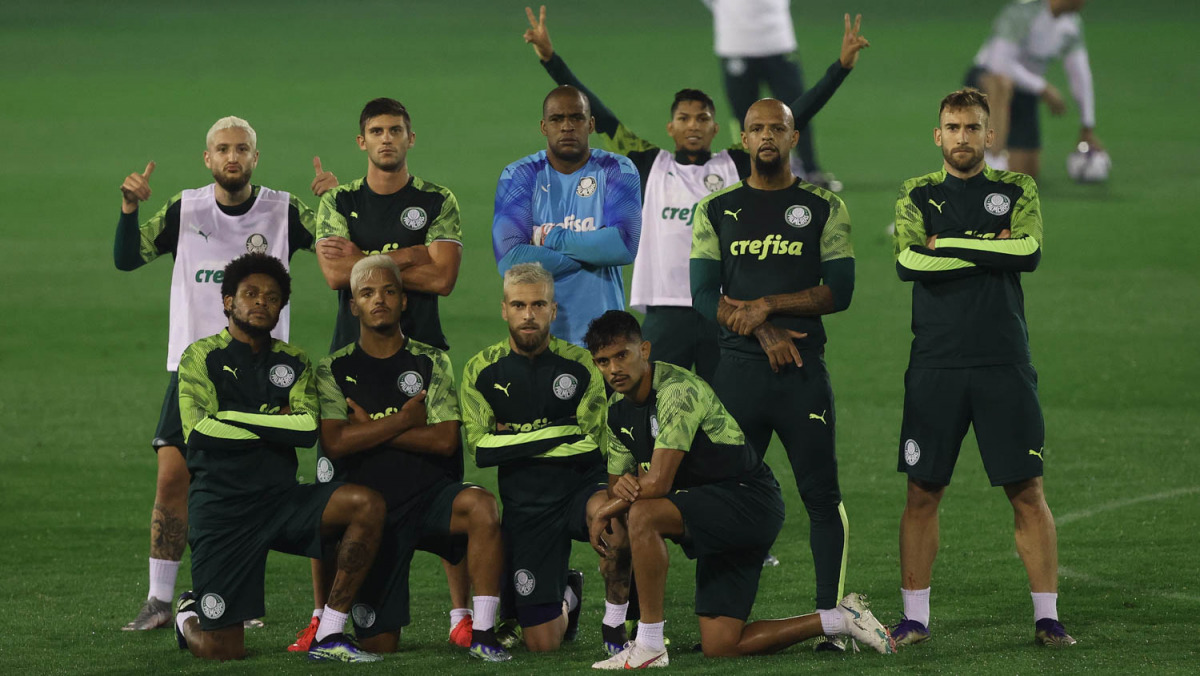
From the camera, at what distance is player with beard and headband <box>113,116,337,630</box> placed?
7.80 meters

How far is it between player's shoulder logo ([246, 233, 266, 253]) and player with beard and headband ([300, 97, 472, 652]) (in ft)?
1.09

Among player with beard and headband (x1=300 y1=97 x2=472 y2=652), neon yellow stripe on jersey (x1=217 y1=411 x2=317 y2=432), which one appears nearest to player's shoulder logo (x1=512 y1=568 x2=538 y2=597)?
player with beard and headband (x1=300 y1=97 x2=472 y2=652)

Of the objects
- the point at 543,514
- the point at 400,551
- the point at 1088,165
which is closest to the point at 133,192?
the point at 400,551

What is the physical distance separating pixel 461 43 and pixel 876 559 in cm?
2160

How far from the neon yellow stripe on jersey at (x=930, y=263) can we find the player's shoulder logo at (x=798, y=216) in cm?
40

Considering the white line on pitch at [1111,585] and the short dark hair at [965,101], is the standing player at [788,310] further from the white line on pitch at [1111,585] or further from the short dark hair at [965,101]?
the white line on pitch at [1111,585]

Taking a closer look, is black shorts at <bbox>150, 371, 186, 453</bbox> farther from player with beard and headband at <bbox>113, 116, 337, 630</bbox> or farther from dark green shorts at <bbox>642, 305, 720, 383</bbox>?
Answer: dark green shorts at <bbox>642, 305, 720, 383</bbox>

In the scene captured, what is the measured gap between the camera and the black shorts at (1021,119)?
1814 cm

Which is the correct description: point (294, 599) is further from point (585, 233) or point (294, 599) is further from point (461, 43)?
point (461, 43)

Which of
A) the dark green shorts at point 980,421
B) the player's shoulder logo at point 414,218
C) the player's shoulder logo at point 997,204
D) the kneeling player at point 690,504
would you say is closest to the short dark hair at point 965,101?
the player's shoulder logo at point 997,204

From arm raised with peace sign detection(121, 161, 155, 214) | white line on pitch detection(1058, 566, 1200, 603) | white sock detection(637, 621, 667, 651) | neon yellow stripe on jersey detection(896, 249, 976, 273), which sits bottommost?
white line on pitch detection(1058, 566, 1200, 603)

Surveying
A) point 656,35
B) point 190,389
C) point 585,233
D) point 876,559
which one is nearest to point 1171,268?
point 876,559

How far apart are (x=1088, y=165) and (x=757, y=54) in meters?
4.38

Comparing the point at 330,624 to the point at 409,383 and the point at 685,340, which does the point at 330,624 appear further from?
the point at 685,340
